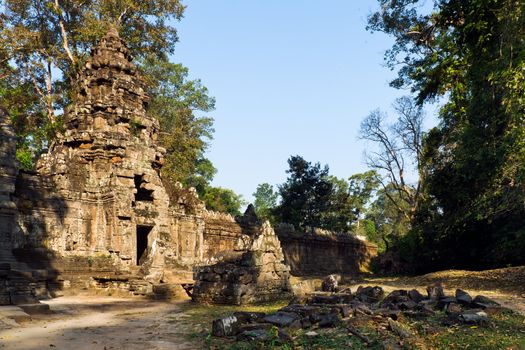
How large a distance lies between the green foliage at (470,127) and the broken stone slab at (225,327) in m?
9.21

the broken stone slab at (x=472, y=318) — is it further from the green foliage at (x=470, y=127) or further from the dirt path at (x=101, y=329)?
the green foliage at (x=470, y=127)

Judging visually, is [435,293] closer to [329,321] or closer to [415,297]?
[415,297]

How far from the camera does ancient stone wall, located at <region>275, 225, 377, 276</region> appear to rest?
2470cm

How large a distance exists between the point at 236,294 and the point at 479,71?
378 inches

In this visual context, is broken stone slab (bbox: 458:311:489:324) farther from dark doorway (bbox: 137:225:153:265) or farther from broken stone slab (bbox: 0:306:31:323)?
dark doorway (bbox: 137:225:153:265)

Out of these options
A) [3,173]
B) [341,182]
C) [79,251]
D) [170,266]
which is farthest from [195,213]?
[341,182]

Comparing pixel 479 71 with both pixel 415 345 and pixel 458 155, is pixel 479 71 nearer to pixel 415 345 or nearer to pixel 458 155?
pixel 458 155

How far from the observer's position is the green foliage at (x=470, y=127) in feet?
39.5

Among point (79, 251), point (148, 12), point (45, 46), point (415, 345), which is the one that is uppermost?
point (148, 12)

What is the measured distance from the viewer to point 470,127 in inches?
568

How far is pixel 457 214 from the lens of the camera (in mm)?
17609

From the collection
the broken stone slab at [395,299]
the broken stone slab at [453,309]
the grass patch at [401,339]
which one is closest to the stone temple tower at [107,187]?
the broken stone slab at [395,299]

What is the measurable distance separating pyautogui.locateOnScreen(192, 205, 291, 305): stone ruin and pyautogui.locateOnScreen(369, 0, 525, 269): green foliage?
6959mm

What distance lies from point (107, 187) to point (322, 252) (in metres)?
14.8
